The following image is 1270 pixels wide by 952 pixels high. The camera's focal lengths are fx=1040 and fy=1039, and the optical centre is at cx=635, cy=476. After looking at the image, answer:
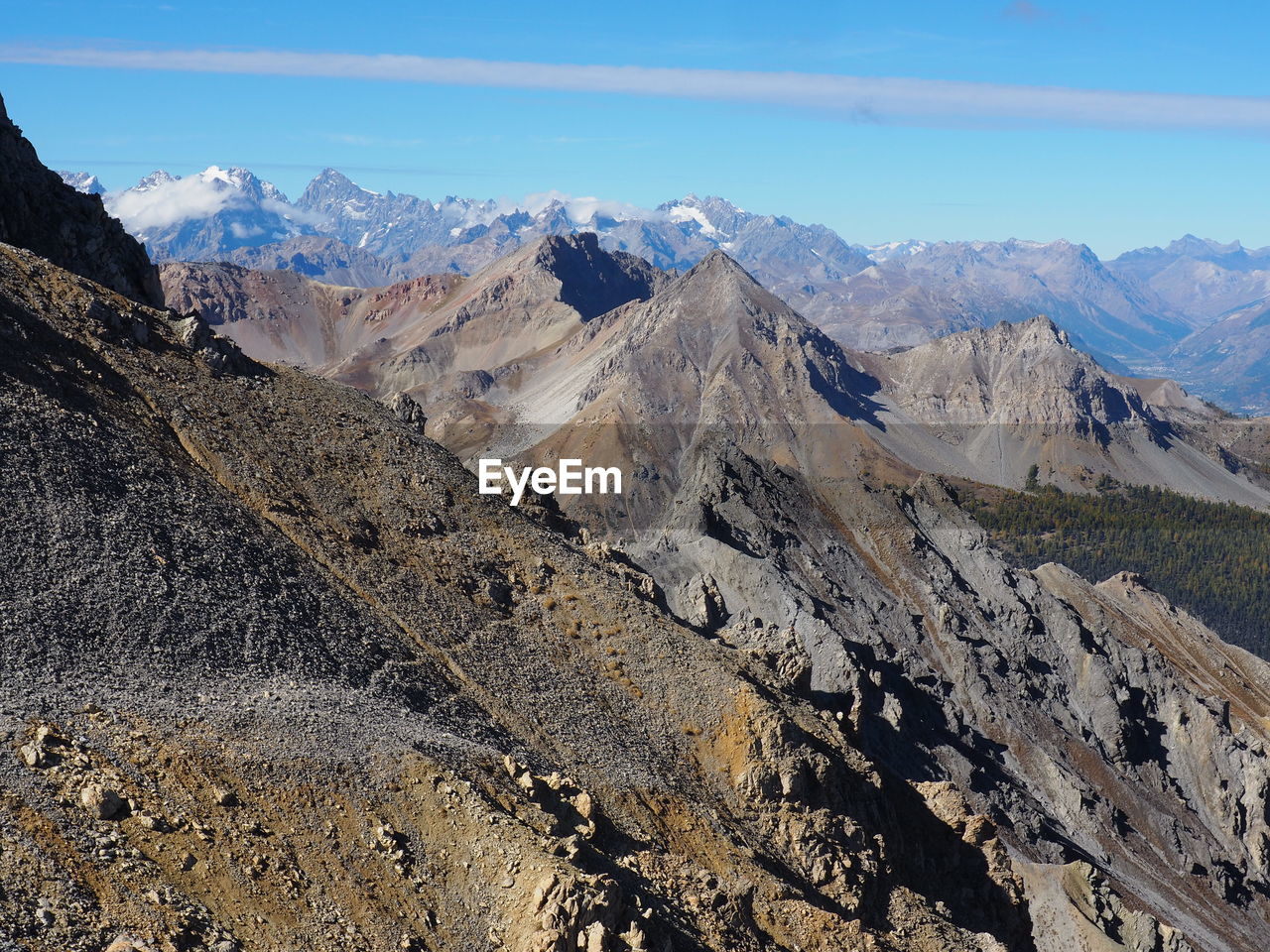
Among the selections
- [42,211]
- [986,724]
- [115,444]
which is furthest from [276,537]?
[986,724]

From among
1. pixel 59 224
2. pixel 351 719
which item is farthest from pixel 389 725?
pixel 59 224

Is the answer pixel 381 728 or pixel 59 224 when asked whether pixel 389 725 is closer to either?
pixel 381 728

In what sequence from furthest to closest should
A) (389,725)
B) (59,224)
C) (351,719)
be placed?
(59,224)
(389,725)
(351,719)

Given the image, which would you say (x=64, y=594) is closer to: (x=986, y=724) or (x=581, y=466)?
(x=986, y=724)

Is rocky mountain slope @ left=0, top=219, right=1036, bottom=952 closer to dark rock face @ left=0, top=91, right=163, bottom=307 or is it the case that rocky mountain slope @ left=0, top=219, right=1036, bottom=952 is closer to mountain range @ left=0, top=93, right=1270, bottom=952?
mountain range @ left=0, top=93, right=1270, bottom=952

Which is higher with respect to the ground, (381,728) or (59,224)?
(59,224)

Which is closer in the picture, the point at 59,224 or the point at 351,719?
the point at 351,719

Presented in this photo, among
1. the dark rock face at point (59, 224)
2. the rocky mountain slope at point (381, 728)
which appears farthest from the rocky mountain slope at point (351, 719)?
the dark rock face at point (59, 224)

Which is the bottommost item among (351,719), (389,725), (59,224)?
(389,725)

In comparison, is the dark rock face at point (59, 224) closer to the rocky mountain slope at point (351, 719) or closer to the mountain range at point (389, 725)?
the mountain range at point (389, 725)

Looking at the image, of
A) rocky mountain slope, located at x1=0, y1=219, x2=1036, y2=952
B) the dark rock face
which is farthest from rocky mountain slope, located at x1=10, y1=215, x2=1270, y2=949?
the dark rock face
